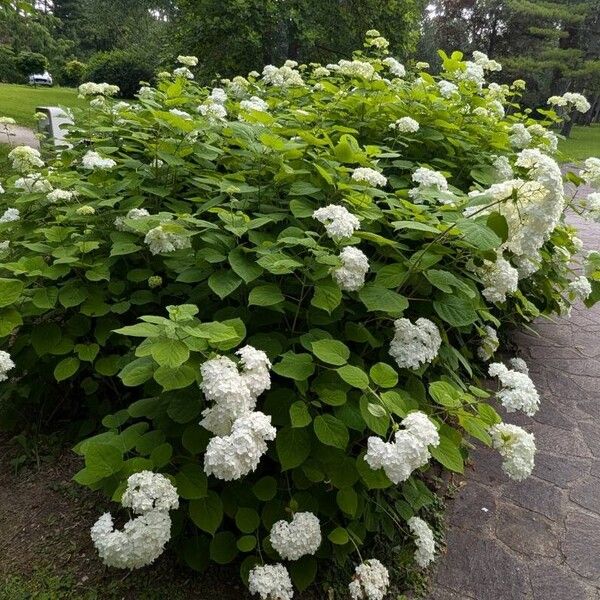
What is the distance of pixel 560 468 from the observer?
265 centimetres

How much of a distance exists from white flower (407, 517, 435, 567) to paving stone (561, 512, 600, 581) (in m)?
0.67

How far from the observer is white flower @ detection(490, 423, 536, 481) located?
1.72 m

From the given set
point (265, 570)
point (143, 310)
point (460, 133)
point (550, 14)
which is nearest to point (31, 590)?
point (265, 570)

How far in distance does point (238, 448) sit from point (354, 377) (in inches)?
16.2

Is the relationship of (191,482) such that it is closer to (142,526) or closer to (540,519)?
(142,526)

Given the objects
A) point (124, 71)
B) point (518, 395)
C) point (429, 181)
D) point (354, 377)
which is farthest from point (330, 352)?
point (124, 71)

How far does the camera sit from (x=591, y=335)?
13.8 feet

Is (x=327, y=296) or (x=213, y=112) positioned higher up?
(x=213, y=112)

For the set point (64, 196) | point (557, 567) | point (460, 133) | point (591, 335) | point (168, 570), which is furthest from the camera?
point (591, 335)

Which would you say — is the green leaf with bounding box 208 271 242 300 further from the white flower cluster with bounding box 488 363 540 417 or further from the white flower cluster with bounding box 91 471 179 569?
the white flower cluster with bounding box 488 363 540 417

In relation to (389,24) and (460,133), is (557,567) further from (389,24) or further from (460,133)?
(389,24)

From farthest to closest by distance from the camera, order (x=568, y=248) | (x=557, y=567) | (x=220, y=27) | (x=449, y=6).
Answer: (x=449, y=6) → (x=220, y=27) → (x=568, y=248) → (x=557, y=567)

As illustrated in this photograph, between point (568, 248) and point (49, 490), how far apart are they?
3.16 metres

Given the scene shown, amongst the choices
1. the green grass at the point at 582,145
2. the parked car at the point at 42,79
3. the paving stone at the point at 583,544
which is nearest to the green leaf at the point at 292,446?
the paving stone at the point at 583,544
